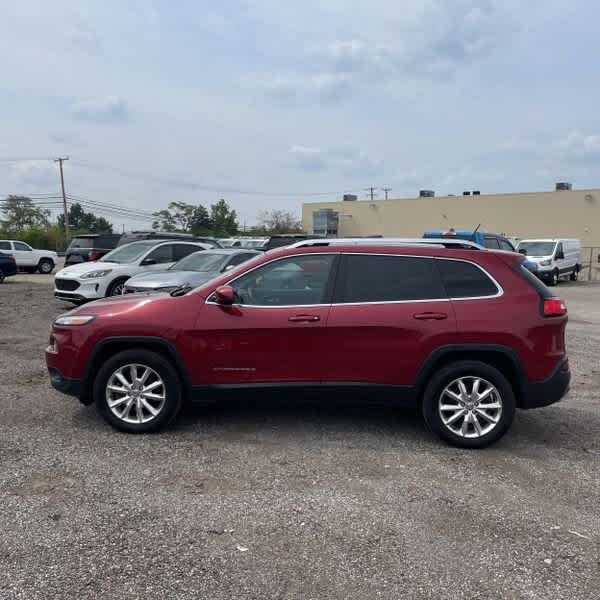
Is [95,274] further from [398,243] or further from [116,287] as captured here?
[398,243]

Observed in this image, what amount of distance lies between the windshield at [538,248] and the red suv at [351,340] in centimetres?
2196

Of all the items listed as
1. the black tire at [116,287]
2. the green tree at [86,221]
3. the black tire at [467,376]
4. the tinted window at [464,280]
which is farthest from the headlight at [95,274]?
the green tree at [86,221]

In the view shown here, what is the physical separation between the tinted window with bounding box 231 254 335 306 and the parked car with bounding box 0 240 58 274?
2473 centimetres

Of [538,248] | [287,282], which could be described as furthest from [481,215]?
[287,282]

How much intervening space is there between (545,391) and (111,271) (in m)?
10.1

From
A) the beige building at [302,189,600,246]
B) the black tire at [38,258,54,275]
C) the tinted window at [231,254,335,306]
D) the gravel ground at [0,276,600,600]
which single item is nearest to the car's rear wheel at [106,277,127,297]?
the gravel ground at [0,276,600,600]

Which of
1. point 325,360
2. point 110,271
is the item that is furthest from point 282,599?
point 110,271

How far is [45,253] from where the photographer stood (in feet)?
94.7

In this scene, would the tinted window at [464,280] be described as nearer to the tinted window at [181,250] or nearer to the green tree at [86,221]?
the tinted window at [181,250]

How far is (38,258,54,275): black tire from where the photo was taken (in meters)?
28.6

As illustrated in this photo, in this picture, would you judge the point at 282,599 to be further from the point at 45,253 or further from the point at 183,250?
the point at 45,253

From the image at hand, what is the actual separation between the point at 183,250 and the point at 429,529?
1211cm

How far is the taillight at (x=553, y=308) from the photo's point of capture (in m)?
5.16

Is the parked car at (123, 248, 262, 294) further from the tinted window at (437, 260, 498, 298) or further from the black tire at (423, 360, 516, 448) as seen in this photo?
the black tire at (423, 360, 516, 448)
